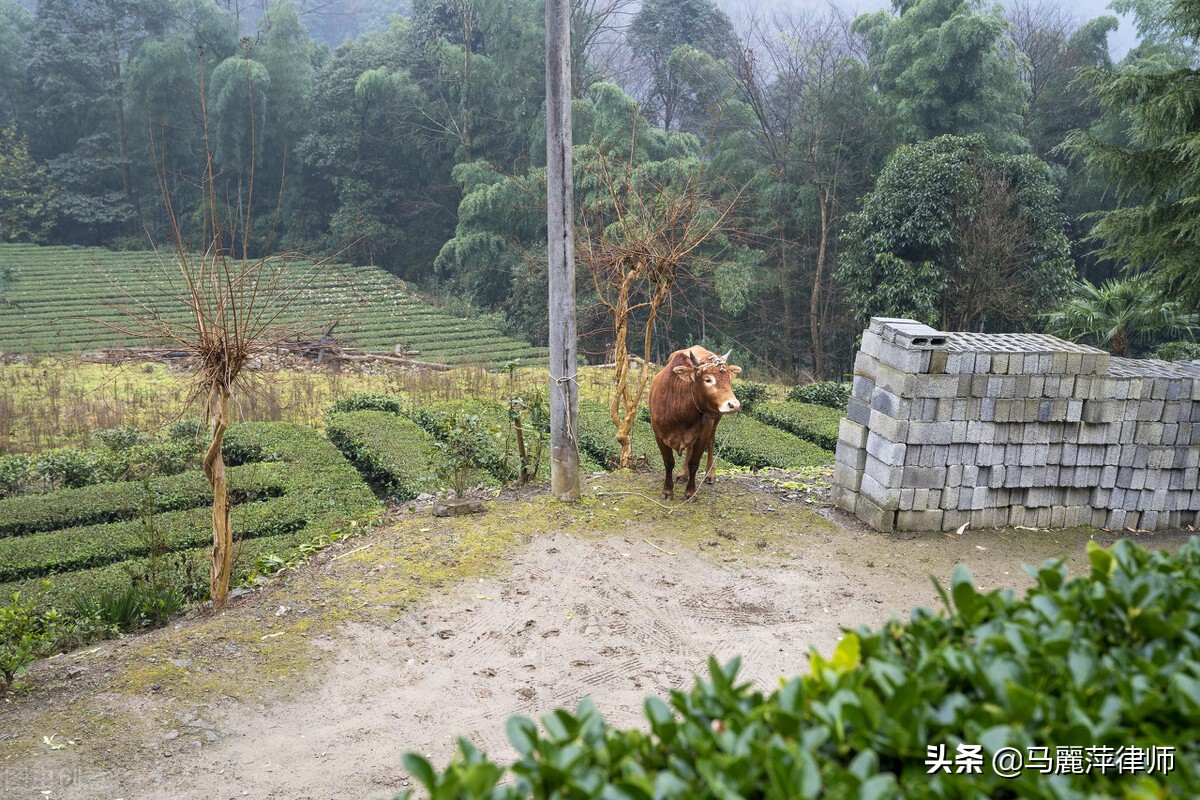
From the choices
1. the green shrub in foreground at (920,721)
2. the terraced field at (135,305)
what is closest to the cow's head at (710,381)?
the green shrub in foreground at (920,721)

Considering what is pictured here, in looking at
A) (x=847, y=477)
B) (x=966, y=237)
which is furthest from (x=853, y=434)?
(x=966, y=237)

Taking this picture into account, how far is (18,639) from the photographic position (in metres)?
5.57

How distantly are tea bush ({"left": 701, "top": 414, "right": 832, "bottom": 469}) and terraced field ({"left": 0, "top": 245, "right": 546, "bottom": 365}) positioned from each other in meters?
9.04

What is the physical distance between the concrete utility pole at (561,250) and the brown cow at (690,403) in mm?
714

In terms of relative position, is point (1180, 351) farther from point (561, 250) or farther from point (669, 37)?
point (669, 37)

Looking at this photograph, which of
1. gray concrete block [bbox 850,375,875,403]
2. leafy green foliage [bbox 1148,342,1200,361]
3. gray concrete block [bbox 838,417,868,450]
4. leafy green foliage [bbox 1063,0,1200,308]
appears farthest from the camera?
leafy green foliage [bbox 1148,342,1200,361]

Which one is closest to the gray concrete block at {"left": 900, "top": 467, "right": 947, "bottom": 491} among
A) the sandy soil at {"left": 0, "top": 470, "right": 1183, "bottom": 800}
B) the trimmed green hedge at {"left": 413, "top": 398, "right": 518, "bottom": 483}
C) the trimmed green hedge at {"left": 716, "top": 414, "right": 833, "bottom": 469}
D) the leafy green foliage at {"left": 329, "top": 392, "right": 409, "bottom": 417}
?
the sandy soil at {"left": 0, "top": 470, "right": 1183, "bottom": 800}

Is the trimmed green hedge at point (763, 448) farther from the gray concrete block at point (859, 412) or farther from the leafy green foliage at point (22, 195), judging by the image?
the leafy green foliage at point (22, 195)

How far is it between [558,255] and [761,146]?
17.9 m

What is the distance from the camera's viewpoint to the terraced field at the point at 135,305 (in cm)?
2056

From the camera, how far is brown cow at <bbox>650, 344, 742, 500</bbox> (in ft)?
22.4

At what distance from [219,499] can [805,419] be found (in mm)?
8629

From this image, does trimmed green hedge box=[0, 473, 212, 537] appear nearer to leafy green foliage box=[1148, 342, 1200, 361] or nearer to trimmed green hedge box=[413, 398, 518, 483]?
trimmed green hedge box=[413, 398, 518, 483]

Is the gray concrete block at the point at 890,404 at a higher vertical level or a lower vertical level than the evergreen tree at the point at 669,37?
lower
